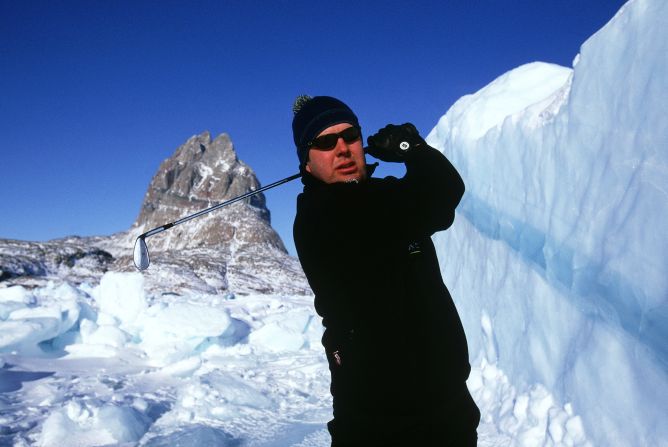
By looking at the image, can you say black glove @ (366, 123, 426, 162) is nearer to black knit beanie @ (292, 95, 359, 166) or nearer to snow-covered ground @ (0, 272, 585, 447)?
black knit beanie @ (292, 95, 359, 166)

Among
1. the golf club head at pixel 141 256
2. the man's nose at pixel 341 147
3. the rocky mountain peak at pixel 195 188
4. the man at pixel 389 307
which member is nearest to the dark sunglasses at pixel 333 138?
the man's nose at pixel 341 147

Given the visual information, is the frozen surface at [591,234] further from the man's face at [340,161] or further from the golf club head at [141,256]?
the golf club head at [141,256]

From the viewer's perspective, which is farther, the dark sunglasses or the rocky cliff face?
the rocky cliff face

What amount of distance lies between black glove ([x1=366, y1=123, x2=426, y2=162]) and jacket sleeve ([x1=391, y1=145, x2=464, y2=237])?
11 cm

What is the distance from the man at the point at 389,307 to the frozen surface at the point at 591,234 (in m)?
1.25

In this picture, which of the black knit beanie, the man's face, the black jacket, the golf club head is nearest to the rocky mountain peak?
the golf club head

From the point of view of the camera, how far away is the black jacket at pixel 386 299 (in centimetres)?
134

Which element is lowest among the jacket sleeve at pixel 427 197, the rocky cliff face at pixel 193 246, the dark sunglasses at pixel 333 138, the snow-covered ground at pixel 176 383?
the snow-covered ground at pixel 176 383

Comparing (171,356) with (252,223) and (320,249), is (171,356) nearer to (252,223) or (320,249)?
(320,249)

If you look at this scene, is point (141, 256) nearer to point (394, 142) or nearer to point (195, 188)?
point (394, 142)

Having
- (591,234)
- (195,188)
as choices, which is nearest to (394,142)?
(591,234)

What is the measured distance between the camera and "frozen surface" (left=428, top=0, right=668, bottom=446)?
2.20 metres

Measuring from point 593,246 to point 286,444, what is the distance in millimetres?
2833

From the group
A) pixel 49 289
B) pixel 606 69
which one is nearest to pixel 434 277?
pixel 606 69
